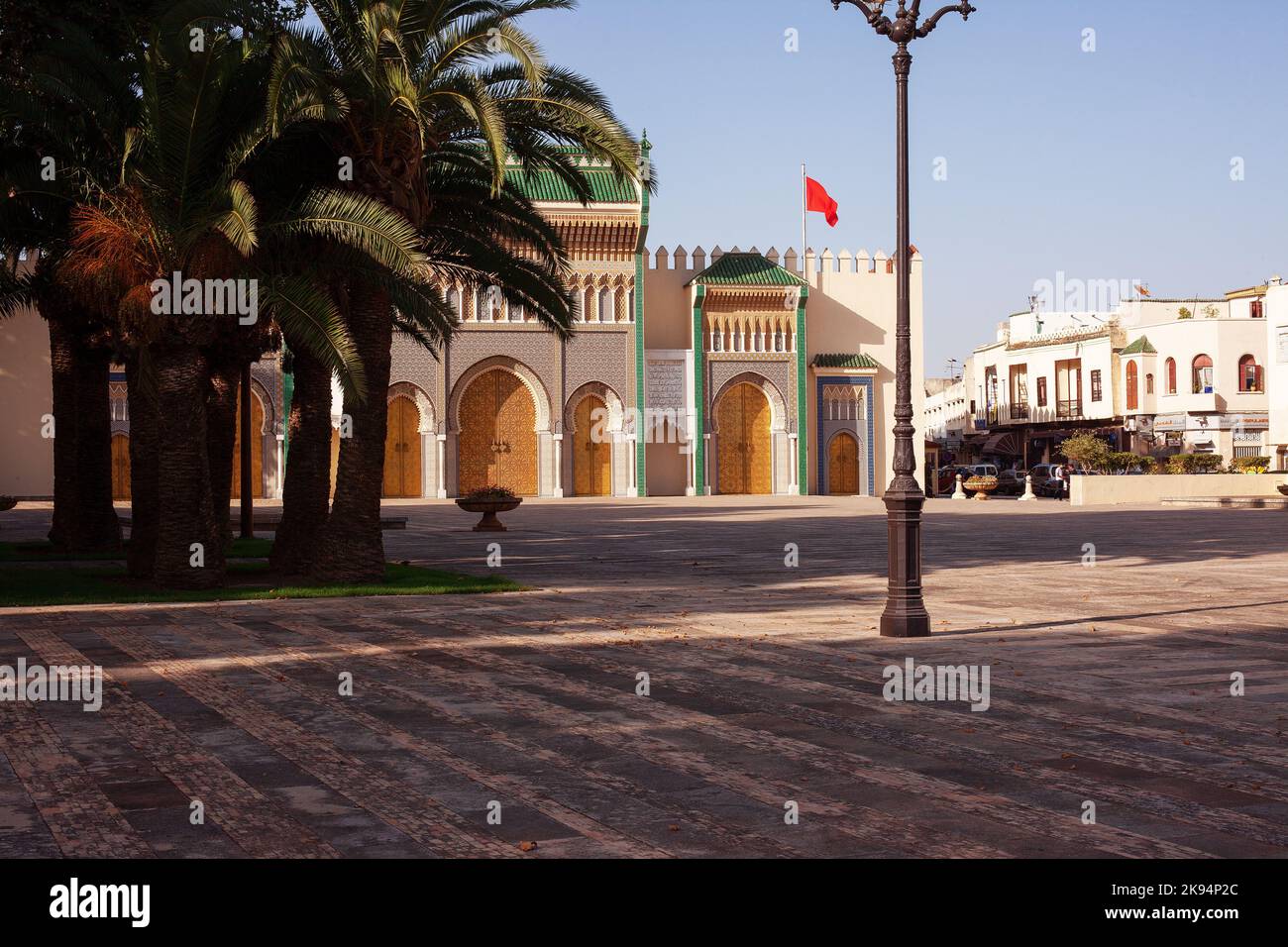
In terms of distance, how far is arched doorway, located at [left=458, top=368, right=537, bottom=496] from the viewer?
143 ft

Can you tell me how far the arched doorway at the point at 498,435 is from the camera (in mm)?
43469

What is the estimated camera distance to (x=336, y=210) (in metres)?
13.0

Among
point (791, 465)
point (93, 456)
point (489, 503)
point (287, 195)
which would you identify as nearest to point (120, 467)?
point (489, 503)

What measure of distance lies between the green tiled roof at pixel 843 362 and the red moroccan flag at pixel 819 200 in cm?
477

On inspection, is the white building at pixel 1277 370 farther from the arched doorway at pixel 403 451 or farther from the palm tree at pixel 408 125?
the palm tree at pixel 408 125

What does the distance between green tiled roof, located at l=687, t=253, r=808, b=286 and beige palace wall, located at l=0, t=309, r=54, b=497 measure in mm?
21120

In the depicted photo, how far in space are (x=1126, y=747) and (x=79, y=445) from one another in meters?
15.9

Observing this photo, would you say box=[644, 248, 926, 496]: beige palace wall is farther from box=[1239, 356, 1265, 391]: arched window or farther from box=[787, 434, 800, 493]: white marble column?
box=[1239, 356, 1265, 391]: arched window

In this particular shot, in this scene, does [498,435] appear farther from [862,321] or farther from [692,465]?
[862,321]

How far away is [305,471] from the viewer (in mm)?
15617

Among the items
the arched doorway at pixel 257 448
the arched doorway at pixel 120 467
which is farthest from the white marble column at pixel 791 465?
the arched doorway at pixel 120 467

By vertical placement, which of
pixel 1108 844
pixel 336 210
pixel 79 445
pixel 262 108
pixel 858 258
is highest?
pixel 858 258
